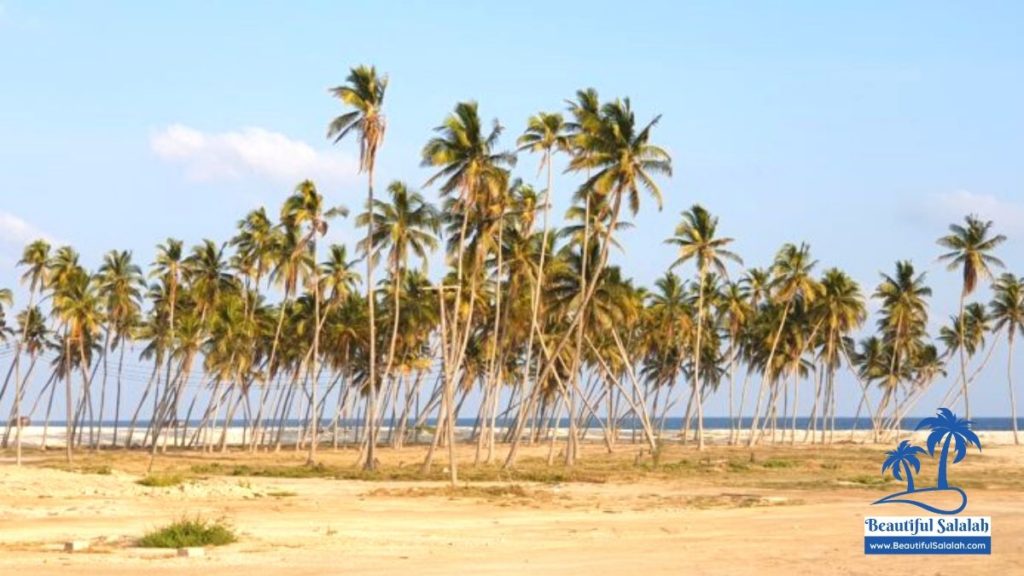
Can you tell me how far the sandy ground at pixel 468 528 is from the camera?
738 inches

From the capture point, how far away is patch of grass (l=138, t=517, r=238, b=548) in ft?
68.1

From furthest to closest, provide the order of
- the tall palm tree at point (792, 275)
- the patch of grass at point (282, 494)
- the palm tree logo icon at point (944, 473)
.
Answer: the tall palm tree at point (792, 275) < the patch of grass at point (282, 494) < the palm tree logo icon at point (944, 473)

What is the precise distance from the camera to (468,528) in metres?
25.3

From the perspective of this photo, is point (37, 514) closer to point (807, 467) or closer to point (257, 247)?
point (807, 467)

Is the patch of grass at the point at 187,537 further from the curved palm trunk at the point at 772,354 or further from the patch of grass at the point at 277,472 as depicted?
the curved palm trunk at the point at 772,354

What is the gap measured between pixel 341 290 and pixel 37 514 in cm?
4371

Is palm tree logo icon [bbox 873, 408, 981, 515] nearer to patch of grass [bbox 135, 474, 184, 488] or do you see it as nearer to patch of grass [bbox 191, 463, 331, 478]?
patch of grass [bbox 135, 474, 184, 488]

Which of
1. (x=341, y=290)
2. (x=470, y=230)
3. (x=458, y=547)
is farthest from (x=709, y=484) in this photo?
(x=341, y=290)

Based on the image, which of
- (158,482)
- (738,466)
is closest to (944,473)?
(158,482)

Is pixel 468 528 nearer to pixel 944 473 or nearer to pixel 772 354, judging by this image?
pixel 944 473

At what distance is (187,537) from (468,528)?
259 inches

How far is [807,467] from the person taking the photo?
51375 mm

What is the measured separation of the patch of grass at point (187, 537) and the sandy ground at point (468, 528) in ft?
0.98

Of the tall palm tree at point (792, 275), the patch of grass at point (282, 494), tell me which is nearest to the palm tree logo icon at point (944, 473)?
the patch of grass at point (282, 494)
